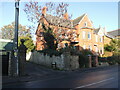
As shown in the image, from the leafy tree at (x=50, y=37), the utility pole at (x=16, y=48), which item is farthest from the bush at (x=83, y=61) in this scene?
the utility pole at (x=16, y=48)

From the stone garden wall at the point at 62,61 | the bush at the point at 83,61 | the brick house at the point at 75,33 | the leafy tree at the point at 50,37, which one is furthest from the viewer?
the brick house at the point at 75,33

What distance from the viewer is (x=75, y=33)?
2734 cm

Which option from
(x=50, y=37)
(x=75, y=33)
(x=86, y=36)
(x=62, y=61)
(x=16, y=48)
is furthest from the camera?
(x=86, y=36)

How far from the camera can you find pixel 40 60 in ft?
74.0

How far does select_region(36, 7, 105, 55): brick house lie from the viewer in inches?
982

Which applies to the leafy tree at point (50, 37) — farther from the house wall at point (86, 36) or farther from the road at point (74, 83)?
the road at point (74, 83)

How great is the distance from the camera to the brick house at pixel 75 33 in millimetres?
24953

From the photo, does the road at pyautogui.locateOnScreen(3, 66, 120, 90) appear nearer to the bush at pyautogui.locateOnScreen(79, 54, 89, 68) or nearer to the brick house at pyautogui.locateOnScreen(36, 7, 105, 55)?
the bush at pyautogui.locateOnScreen(79, 54, 89, 68)

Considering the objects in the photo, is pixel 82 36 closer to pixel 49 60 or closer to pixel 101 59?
pixel 101 59

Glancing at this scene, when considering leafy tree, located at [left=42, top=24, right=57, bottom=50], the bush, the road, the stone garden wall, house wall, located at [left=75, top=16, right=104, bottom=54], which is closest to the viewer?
the road

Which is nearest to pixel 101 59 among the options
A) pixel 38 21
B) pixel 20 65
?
Answer: pixel 38 21

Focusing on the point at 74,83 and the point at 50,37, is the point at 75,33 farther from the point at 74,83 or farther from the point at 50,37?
the point at 74,83

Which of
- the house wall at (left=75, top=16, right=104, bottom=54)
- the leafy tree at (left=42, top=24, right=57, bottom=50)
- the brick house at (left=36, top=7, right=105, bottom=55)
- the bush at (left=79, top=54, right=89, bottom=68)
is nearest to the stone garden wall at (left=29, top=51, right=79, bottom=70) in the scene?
the bush at (left=79, top=54, right=89, bottom=68)

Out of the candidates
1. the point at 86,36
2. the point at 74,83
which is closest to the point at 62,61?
the point at 74,83
